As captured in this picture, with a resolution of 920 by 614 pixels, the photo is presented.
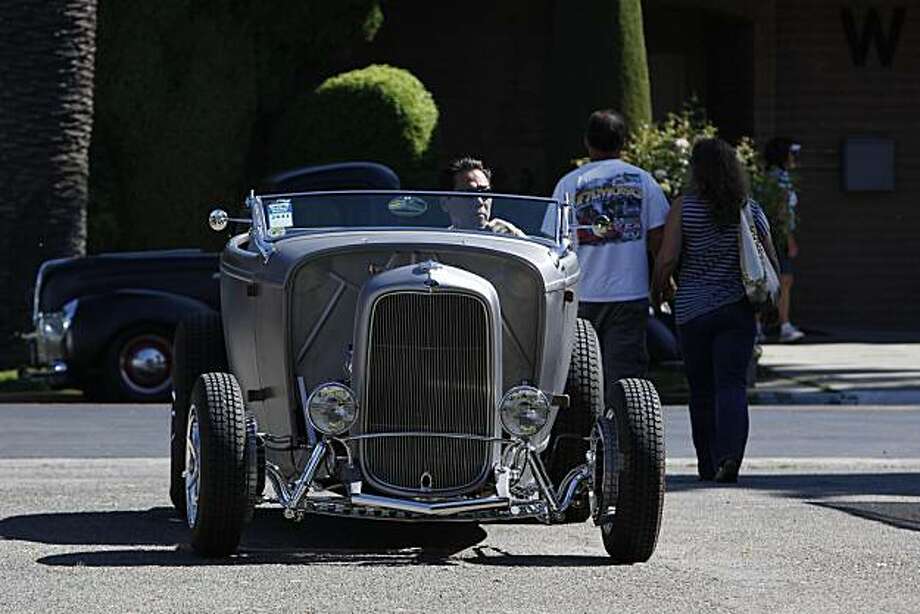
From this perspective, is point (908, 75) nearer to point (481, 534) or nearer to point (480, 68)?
point (480, 68)

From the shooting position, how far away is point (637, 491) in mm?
8516

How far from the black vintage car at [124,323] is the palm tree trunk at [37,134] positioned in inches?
65.1

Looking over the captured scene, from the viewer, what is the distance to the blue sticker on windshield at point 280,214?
31.1ft

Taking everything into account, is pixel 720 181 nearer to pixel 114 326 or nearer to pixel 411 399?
pixel 411 399

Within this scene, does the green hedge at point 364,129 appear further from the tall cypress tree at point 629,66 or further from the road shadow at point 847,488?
the road shadow at point 847,488

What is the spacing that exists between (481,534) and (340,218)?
1469 millimetres

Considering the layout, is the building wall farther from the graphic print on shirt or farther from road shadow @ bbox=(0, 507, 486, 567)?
road shadow @ bbox=(0, 507, 486, 567)

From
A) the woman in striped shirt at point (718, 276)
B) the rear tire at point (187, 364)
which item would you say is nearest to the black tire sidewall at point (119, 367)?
the woman in striped shirt at point (718, 276)

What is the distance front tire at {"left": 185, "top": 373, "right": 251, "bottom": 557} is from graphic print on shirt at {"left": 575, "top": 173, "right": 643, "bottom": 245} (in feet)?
10.5

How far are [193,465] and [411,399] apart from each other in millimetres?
1003

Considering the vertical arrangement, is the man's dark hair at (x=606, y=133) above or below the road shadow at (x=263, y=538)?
above

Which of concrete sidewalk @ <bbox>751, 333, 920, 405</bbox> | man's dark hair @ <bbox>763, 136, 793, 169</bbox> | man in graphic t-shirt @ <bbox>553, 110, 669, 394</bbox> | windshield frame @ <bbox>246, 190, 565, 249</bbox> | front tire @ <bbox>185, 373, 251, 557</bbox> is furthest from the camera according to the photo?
man's dark hair @ <bbox>763, 136, 793, 169</bbox>

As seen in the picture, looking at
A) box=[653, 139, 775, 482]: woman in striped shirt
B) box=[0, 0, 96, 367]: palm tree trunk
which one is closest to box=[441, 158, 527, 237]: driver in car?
box=[653, 139, 775, 482]: woman in striped shirt

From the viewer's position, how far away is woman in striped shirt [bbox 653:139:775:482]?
1147cm
